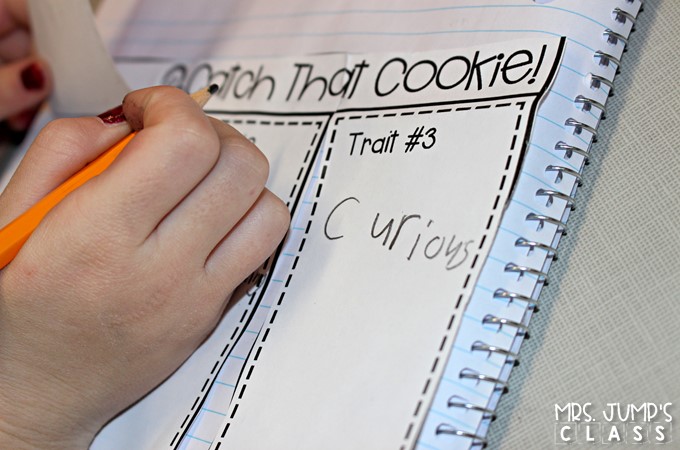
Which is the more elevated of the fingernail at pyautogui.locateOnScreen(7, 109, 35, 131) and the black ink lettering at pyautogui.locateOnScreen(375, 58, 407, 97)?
the black ink lettering at pyautogui.locateOnScreen(375, 58, 407, 97)

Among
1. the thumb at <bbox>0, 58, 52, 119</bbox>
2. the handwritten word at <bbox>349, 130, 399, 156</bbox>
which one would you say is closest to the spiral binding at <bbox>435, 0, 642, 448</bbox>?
the handwritten word at <bbox>349, 130, 399, 156</bbox>

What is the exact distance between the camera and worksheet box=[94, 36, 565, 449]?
0.38 meters

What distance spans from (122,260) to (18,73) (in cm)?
34

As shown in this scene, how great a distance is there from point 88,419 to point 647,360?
35cm

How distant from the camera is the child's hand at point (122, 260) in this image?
1.25 feet

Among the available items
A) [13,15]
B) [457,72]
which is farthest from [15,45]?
[457,72]

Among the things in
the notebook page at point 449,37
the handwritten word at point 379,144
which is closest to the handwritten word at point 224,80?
the notebook page at point 449,37

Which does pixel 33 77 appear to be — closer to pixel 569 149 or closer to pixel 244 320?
pixel 244 320

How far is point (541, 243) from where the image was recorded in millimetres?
398

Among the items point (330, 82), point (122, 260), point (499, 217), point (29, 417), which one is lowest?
point (29, 417)

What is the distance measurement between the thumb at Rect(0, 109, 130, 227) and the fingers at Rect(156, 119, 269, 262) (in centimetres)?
8

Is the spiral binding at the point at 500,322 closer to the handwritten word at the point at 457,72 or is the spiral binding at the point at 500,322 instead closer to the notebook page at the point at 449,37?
the notebook page at the point at 449,37

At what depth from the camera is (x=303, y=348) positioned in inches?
16.3

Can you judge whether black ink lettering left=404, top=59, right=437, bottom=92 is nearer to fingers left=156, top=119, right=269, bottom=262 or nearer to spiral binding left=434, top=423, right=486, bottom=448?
fingers left=156, top=119, right=269, bottom=262
